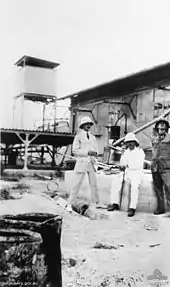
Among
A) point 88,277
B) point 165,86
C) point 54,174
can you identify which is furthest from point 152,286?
point 165,86

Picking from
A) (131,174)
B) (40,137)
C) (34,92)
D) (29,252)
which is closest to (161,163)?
(131,174)

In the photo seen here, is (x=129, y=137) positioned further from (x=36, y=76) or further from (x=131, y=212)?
(x=36, y=76)

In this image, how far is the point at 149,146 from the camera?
7.11 feet

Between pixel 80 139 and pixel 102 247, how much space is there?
0.47m

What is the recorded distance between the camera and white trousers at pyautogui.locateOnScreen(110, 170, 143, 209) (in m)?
2.04

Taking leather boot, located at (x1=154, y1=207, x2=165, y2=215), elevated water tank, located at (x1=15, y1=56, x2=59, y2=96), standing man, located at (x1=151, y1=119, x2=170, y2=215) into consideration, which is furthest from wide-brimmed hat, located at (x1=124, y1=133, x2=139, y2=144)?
elevated water tank, located at (x1=15, y1=56, x2=59, y2=96)

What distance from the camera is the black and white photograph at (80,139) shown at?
138 centimetres

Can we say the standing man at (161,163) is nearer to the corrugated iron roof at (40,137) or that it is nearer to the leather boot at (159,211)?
the leather boot at (159,211)

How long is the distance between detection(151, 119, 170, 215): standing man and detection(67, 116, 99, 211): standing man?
364mm

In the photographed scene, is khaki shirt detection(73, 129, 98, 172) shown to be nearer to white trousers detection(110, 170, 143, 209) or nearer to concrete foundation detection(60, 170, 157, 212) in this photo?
concrete foundation detection(60, 170, 157, 212)

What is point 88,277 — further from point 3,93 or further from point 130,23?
point 130,23

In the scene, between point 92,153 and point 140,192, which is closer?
point 92,153

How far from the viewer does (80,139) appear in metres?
1.71

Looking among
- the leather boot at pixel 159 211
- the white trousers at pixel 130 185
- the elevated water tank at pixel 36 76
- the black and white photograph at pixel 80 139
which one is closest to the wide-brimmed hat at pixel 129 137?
the black and white photograph at pixel 80 139
